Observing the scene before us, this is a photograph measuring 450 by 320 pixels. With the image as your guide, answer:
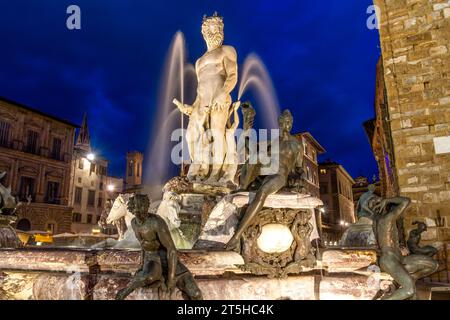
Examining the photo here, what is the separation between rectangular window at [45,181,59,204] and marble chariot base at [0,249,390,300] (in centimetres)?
3206

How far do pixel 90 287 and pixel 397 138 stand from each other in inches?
251

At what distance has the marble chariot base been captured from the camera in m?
3.29

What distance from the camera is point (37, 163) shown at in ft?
105

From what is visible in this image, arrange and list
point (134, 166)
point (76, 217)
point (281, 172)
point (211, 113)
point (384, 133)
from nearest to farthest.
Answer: point (281, 172), point (211, 113), point (384, 133), point (76, 217), point (134, 166)

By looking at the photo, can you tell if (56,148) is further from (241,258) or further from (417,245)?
(417,245)

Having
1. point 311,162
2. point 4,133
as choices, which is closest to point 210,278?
point 4,133

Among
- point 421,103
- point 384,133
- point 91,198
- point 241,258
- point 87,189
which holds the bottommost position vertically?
point 241,258

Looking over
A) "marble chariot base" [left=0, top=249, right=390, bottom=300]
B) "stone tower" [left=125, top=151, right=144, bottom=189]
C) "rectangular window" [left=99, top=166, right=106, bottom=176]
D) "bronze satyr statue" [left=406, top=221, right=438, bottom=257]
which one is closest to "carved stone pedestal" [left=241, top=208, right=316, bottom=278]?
"marble chariot base" [left=0, top=249, right=390, bottom=300]

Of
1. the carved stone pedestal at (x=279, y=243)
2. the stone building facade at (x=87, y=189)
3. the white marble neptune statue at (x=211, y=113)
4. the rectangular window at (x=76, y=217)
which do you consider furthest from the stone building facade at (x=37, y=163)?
the carved stone pedestal at (x=279, y=243)

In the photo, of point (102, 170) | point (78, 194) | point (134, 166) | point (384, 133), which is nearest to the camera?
point (384, 133)

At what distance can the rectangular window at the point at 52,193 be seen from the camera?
32250mm

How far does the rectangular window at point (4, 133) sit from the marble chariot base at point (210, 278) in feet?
102

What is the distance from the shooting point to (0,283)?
12.1ft

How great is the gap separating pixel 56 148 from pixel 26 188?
5546mm
